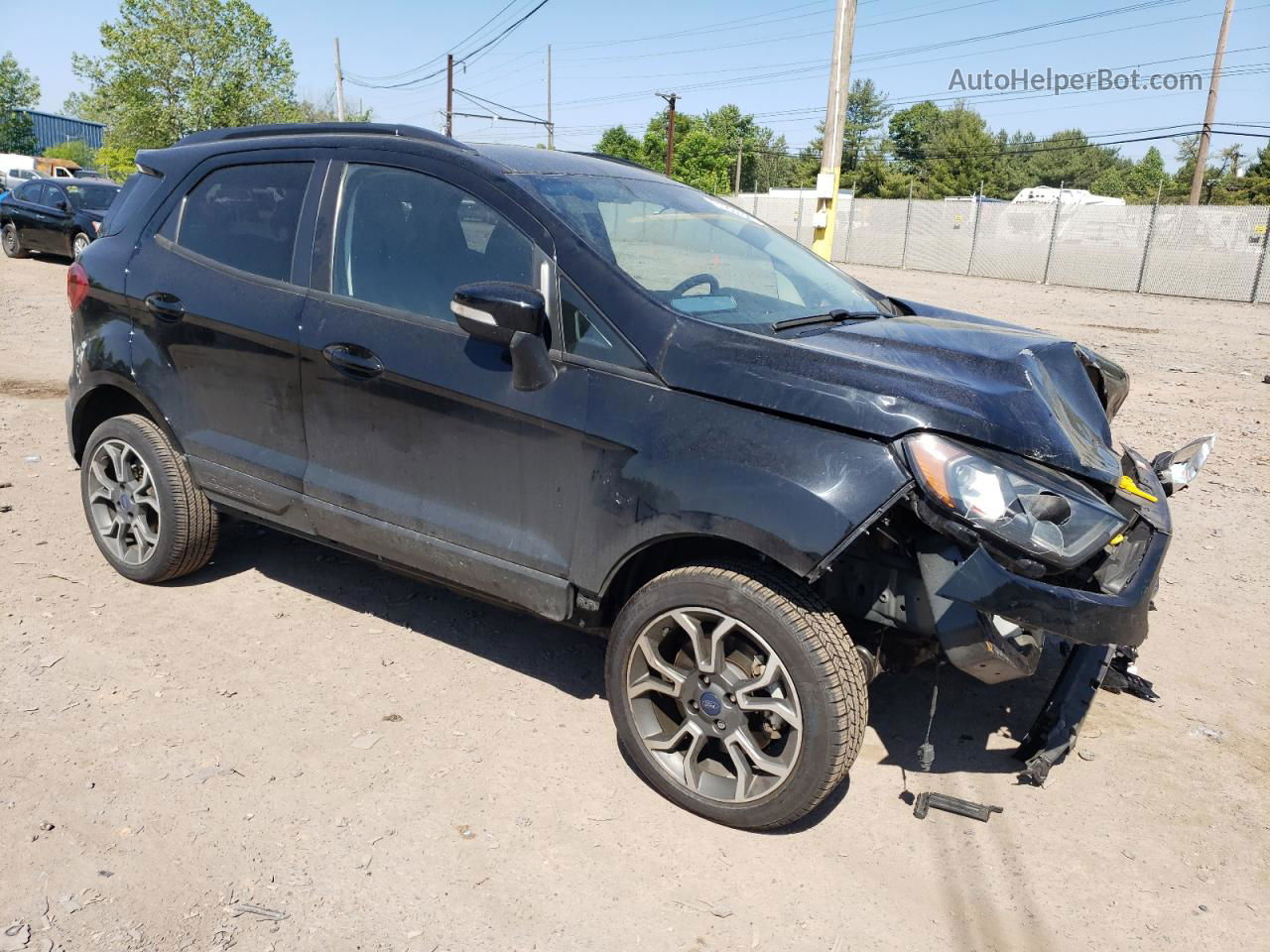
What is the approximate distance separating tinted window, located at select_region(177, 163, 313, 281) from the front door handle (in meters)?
0.43

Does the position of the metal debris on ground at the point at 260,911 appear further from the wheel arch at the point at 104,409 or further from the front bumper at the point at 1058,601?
the wheel arch at the point at 104,409

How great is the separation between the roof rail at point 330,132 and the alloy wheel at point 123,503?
138cm

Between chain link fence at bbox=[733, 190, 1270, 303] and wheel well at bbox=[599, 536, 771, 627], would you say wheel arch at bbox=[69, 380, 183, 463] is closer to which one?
wheel well at bbox=[599, 536, 771, 627]

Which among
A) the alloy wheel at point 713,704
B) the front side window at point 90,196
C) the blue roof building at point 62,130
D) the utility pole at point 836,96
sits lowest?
the alloy wheel at point 713,704

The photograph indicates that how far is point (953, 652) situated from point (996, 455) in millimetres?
549

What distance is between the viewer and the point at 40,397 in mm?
7953

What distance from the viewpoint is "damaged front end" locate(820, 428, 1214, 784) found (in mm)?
2613

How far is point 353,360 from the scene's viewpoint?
3.51m

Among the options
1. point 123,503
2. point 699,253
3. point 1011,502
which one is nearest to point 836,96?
point 699,253

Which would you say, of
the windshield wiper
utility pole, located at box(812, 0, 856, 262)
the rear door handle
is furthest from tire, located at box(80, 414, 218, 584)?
utility pole, located at box(812, 0, 856, 262)

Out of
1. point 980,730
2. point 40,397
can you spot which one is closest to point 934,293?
point 40,397

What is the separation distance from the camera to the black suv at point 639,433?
2.71 m

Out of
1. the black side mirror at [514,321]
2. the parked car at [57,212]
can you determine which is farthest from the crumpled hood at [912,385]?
the parked car at [57,212]

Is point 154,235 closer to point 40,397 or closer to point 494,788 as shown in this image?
point 494,788
